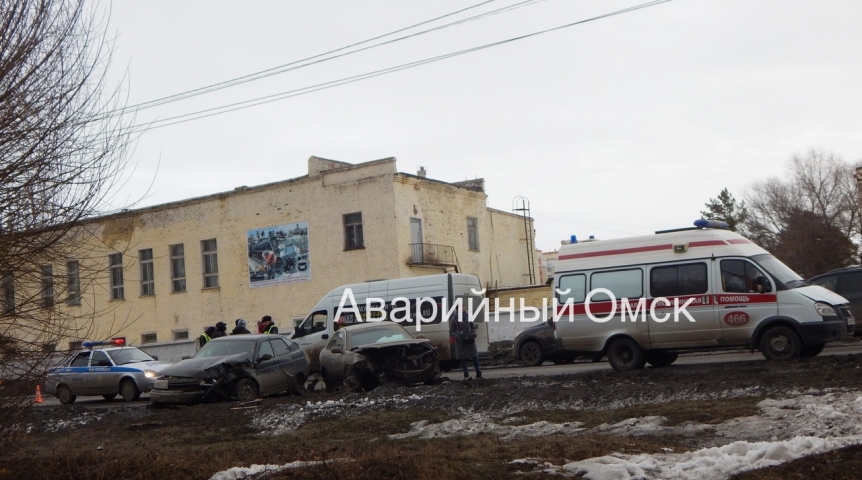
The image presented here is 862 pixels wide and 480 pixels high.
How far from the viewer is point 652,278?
17.0m

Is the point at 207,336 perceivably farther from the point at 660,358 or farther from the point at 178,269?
the point at 178,269

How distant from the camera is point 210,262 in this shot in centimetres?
4334

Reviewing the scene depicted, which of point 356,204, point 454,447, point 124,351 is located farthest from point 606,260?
point 356,204

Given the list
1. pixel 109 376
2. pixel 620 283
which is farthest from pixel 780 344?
pixel 109 376

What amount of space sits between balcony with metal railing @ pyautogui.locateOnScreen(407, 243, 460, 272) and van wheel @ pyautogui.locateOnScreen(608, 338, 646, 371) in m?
21.9

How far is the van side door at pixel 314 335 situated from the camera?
22.8 metres

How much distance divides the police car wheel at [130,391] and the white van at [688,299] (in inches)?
455

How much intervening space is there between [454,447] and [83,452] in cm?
426

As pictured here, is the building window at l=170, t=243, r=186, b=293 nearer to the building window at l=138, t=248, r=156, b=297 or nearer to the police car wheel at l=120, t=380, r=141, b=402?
the building window at l=138, t=248, r=156, b=297

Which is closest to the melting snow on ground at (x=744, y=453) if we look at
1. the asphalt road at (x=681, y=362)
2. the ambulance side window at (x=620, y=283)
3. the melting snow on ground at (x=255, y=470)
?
the melting snow on ground at (x=255, y=470)

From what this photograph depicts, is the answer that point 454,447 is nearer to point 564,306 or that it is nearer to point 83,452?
point 83,452

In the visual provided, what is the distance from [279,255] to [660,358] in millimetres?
26136

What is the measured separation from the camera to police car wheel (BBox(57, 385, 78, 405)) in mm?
23531

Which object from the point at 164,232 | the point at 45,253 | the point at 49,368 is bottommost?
the point at 49,368
